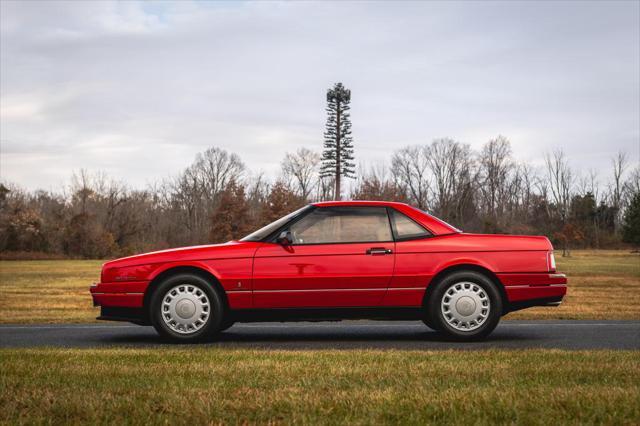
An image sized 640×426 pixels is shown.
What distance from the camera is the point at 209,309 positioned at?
26.4ft

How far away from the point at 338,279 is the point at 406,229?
98 cm

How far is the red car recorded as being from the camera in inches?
317

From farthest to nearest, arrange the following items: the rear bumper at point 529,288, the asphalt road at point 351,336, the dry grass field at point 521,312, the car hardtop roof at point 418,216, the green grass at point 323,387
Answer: the dry grass field at point 521,312, the car hardtop roof at point 418,216, the rear bumper at point 529,288, the asphalt road at point 351,336, the green grass at point 323,387

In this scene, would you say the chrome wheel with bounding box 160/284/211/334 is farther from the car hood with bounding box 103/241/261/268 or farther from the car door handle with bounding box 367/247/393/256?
the car door handle with bounding box 367/247/393/256

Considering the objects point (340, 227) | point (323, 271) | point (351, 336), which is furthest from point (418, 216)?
point (351, 336)

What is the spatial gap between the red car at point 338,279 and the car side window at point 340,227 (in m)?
0.01

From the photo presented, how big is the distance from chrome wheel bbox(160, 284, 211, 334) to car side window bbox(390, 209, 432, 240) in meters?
2.28

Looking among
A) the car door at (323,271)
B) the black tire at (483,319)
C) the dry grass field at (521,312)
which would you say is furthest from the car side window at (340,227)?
the dry grass field at (521,312)

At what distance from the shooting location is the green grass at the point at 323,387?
419 cm

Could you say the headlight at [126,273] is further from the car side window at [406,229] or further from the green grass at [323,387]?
the car side window at [406,229]

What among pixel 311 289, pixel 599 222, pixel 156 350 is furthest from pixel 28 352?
pixel 599 222

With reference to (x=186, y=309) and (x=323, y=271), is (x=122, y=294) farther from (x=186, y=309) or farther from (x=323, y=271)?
(x=323, y=271)

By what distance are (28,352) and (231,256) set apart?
2292 mm

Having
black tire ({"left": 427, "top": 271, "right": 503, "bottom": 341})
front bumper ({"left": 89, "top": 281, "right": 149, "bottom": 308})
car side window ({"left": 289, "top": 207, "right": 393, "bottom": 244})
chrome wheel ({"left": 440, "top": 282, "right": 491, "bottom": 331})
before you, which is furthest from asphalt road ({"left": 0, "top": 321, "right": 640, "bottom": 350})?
car side window ({"left": 289, "top": 207, "right": 393, "bottom": 244})
